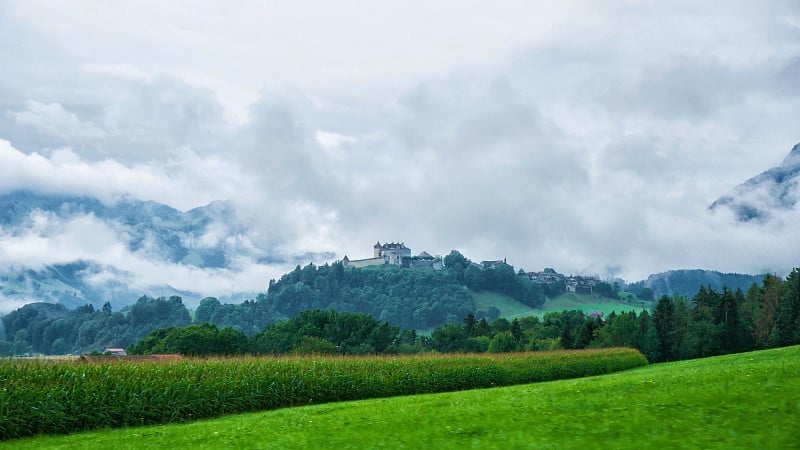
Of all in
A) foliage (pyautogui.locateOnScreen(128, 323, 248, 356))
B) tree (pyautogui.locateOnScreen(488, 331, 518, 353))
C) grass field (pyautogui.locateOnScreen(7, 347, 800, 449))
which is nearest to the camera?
grass field (pyautogui.locateOnScreen(7, 347, 800, 449))

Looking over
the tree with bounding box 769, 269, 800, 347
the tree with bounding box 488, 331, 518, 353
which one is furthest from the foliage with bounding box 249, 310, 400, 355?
the tree with bounding box 769, 269, 800, 347

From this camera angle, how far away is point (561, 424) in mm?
17391

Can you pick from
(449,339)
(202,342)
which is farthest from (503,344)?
(202,342)

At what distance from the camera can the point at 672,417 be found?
55.4 feet

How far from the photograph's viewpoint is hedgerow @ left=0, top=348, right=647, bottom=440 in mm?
25375

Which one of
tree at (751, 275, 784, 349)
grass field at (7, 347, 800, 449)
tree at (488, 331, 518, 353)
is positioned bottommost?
grass field at (7, 347, 800, 449)

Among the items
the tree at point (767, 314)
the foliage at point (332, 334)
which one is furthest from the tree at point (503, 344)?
the tree at point (767, 314)

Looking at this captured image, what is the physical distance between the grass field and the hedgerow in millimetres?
1548

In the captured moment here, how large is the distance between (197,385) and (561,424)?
18940 mm

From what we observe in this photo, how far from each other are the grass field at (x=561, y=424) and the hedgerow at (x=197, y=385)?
61.0 inches

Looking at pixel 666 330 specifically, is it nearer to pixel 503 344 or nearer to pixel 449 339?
pixel 503 344

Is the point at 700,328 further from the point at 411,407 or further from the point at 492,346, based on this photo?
the point at 411,407

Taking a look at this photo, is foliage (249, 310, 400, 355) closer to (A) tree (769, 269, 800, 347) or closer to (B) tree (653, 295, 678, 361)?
(B) tree (653, 295, 678, 361)

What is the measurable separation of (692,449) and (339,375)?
86.7 feet
